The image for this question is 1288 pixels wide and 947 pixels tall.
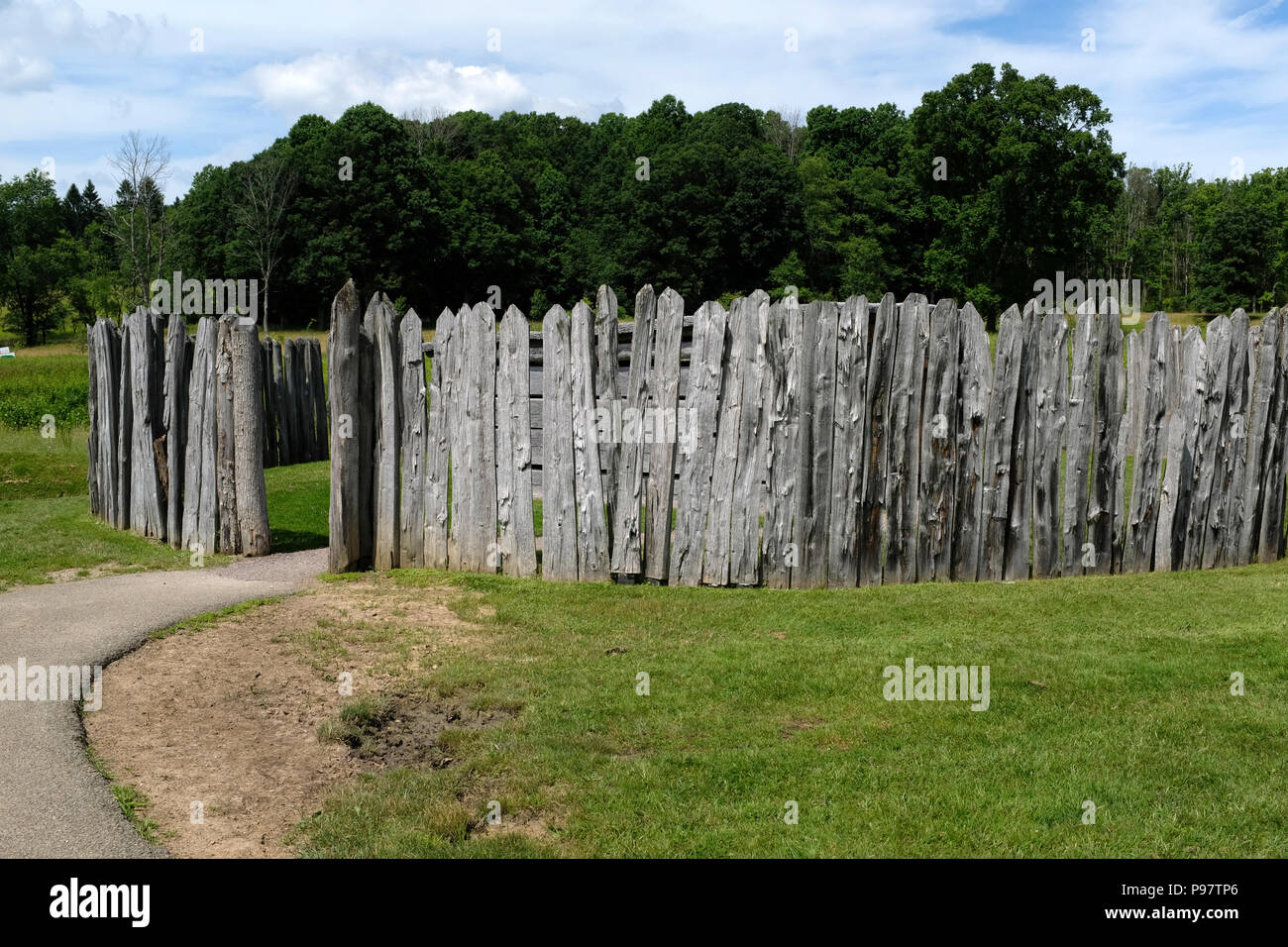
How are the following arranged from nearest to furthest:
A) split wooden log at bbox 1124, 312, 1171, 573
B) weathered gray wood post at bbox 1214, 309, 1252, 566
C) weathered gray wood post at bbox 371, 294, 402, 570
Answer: split wooden log at bbox 1124, 312, 1171, 573, weathered gray wood post at bbox 371, 294, 402, 570, weathered gray wood post at bbox 1214, 309, 1252, 566

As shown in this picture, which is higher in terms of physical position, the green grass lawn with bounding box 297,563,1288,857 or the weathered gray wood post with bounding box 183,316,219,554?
the weathered gray wood post with bounding box 183,316,219,554

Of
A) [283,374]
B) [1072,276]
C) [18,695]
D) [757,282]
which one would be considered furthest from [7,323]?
[18,695]

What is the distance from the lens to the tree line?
56562 mm

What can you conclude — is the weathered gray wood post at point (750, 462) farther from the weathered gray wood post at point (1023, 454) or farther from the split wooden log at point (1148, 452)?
the split wooden log at point (1148, 452)

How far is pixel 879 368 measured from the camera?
9.38m

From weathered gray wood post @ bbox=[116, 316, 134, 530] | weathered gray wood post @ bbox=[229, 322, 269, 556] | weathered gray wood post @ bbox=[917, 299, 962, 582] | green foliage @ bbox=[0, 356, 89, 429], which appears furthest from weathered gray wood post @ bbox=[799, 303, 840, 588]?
green foliage @ bbox=[0, 356, 89, 429]

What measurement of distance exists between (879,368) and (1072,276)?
200ft

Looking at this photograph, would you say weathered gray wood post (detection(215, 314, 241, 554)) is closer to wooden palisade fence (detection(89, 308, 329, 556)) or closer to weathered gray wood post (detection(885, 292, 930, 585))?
wooden palisade fence (detection(89, 308, 329, 556))

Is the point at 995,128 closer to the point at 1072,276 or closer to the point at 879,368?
the point at 1072,276

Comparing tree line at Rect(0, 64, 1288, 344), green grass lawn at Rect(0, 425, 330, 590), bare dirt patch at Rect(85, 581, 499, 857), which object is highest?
tree line at Rect(0, 64, 1288, 344)

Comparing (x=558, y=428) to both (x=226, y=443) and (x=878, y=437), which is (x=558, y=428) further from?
(x=226, y=443)

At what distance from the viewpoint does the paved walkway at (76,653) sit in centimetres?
496

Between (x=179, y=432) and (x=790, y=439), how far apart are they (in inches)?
261

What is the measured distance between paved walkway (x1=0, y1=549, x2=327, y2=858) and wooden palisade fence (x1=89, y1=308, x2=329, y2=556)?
69 cm
